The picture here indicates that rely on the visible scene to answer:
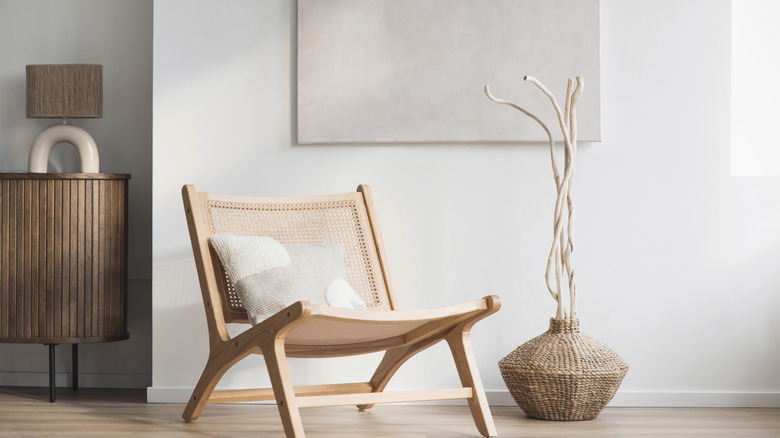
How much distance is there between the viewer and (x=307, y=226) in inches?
98.3

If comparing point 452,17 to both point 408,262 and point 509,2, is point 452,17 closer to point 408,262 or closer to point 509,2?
point 509,2

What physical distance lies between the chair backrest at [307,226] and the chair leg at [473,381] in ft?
1.00

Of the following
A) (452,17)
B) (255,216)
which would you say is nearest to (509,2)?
(452,17)

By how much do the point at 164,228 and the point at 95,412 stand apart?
0.67m

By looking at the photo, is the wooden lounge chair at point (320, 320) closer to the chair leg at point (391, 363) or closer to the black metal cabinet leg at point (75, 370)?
the chair leg at point (391, 363)

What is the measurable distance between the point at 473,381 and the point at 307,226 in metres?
0.76

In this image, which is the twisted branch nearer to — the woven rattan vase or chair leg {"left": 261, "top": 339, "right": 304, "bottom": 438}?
the woven rattan vase

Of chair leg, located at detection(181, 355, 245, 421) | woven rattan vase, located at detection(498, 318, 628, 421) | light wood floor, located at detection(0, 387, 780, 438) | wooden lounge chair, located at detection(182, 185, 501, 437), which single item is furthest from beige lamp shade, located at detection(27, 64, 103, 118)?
woven rattan vase, located at detection(498, 318, 628, 421)

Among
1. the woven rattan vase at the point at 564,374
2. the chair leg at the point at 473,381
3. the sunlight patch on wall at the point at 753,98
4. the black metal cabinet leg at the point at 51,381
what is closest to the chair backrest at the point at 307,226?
the chair leg at the point at 473,381

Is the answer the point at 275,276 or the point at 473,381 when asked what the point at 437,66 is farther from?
the point at 473,381

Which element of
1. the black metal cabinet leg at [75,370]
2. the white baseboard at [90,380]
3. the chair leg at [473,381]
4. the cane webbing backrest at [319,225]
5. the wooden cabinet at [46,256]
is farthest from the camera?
the white baseboard at [90,380]

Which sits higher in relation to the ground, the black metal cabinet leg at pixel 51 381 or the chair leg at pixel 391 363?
the chair leg at pixel 391 363

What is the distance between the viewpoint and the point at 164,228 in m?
2.73

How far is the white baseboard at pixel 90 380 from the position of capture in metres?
3.00
